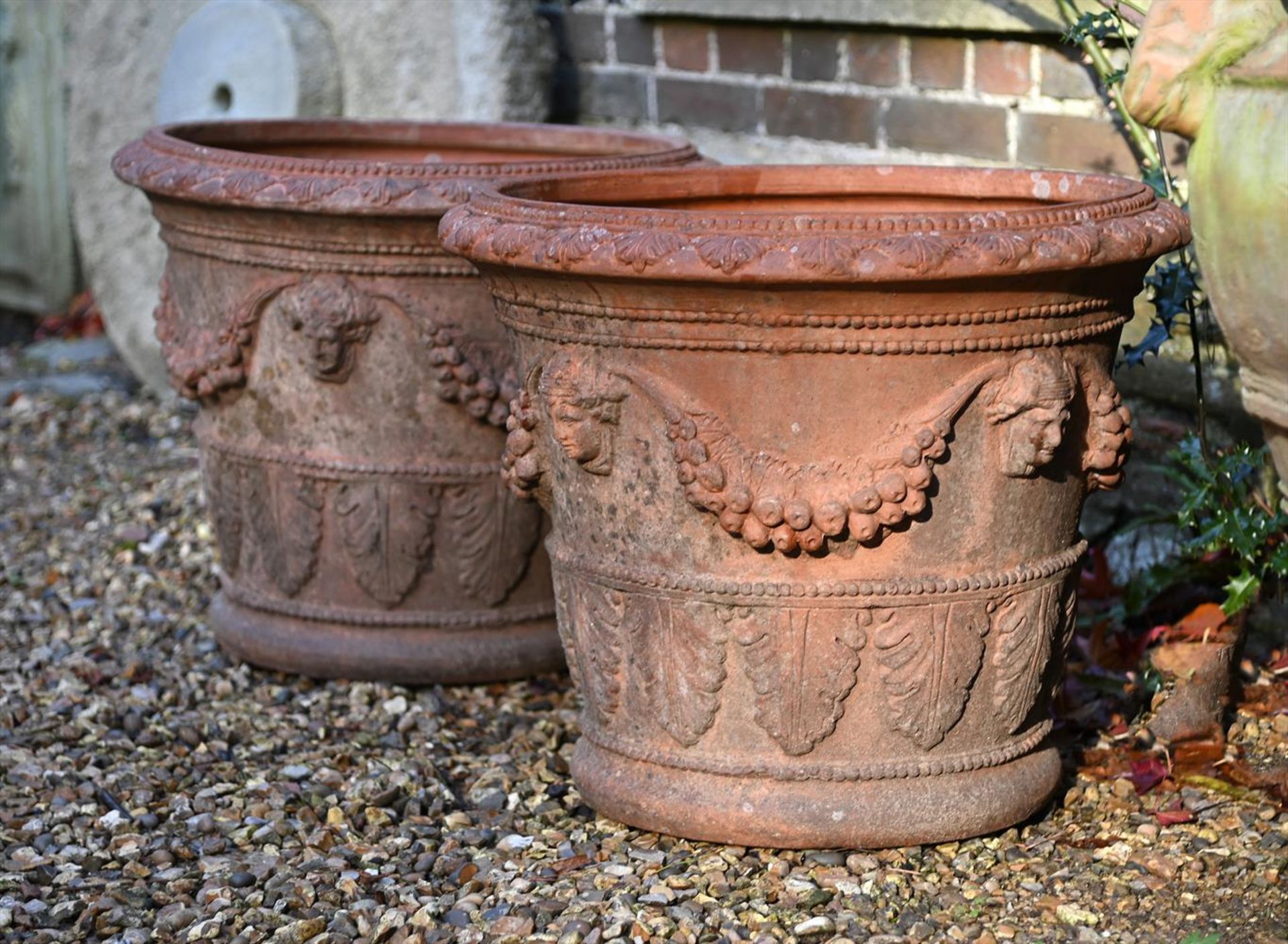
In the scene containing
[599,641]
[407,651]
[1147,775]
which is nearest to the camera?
[599,641]

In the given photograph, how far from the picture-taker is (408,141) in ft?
11.7

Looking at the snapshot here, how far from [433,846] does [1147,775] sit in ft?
3.52

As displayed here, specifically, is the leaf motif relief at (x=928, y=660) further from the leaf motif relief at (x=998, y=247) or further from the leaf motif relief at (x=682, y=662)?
the leaf motif relief at (x=998, y=247)

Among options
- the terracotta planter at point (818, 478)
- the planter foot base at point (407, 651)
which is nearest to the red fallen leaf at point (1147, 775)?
the terracotta planter at point (818, 478)

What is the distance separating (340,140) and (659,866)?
71.7 inches

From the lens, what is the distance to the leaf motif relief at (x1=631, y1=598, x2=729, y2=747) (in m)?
2.36

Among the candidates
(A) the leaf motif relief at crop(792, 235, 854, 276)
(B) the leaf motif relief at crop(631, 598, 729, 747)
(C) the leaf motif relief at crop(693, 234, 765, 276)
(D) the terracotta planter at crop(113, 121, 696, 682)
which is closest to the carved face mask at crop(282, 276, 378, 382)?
(D) the terracotta planter at crop(113, 121, 696, 682)

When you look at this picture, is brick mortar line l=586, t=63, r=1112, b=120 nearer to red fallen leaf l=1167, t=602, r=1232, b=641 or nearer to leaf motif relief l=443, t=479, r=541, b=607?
red fallen leaf l=1167, t=602, r=1232, b=641

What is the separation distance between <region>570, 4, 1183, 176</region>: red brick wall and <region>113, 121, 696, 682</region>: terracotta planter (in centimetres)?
63

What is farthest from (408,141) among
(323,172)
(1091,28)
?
(1091,28)

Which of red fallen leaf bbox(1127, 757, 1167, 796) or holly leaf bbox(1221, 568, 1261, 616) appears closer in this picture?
red fallen leaf bbox(1127, 757, 1167, 796)

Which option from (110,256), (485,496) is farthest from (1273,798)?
(110,256)

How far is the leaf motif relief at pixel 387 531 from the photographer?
10.0ft

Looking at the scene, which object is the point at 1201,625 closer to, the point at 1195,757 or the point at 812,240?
the point at 1195,757
